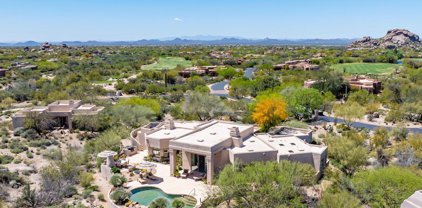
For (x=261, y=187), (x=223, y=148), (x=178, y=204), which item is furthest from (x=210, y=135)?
(x=261, y=187)

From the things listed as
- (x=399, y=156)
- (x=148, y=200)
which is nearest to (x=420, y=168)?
(x=399, y=156)

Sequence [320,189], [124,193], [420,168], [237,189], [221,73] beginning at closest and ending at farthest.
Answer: [237,189], [124,193], [320,189], [420,168], [221,73]

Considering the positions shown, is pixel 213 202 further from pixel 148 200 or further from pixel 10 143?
pixel 10 143

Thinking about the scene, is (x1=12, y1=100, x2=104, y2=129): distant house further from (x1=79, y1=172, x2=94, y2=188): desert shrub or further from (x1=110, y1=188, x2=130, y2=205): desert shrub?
(x1=110, y1=188, x2=130, y2=205): desert shrub

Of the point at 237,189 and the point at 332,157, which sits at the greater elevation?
the point at 237,189

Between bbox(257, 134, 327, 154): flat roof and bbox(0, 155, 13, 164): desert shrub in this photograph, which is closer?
bbox(257, 134, 327, 154): flat roof

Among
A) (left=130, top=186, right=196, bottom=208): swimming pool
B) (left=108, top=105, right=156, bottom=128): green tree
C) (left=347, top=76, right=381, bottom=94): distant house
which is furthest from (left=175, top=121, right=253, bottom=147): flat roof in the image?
(left=347, top=76, right=381, bottom=94): distant house

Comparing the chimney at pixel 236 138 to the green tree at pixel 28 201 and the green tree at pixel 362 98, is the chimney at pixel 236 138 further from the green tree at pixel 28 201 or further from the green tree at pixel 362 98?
the green tree at pixel 362 98

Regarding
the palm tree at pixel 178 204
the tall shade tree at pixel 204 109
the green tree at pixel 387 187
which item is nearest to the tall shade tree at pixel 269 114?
the tall shade tree at pixel 204 109
